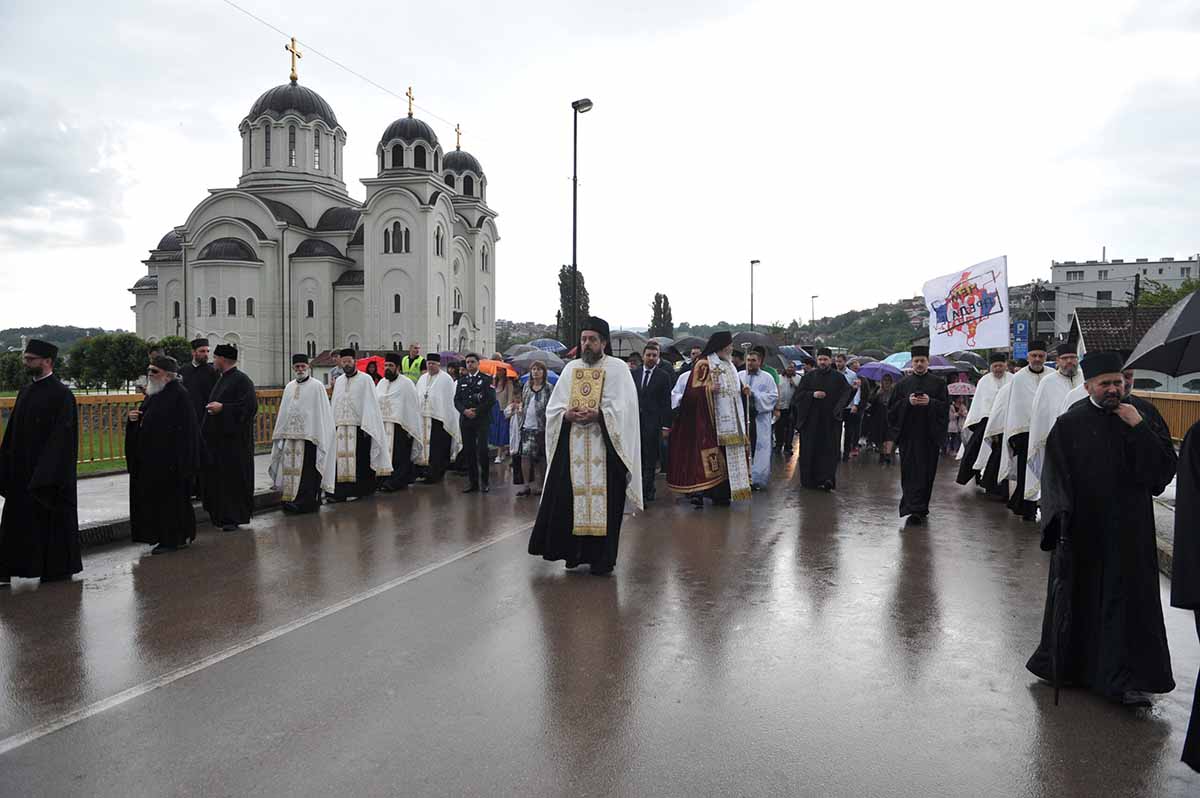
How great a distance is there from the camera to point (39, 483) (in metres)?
6.77

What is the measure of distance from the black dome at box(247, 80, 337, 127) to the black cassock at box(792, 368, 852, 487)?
52.6m

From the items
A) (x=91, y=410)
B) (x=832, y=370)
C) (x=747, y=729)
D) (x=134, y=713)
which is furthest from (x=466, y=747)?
(x=91, y=410)

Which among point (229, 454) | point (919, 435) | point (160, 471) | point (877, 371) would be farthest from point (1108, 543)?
point (877, 371)

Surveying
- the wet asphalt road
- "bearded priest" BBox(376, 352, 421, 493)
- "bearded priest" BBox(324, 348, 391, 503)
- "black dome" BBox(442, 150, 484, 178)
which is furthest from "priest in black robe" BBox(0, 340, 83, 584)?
"black dome" BBox(442, 150, 484, 178)

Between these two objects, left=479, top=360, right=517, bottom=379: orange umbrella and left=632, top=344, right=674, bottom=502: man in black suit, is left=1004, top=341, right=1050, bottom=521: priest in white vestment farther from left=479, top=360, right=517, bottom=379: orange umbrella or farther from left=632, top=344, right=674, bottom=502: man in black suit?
left=479, top=360, right=517, bottom=379: orange umbrella

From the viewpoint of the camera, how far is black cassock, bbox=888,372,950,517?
9.75 metres

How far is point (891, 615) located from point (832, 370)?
309 inches

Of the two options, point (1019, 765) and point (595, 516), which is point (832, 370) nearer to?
point (595, 516)

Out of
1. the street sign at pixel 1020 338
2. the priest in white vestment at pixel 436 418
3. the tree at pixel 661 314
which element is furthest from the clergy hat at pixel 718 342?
the tree at pixel 661 314

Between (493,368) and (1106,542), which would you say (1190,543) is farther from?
(493,368)

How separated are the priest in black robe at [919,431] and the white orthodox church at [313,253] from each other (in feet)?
154

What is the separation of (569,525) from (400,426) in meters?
6.20

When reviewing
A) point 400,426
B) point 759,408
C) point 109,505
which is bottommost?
point 109,505

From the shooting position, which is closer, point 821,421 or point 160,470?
point 160,470
